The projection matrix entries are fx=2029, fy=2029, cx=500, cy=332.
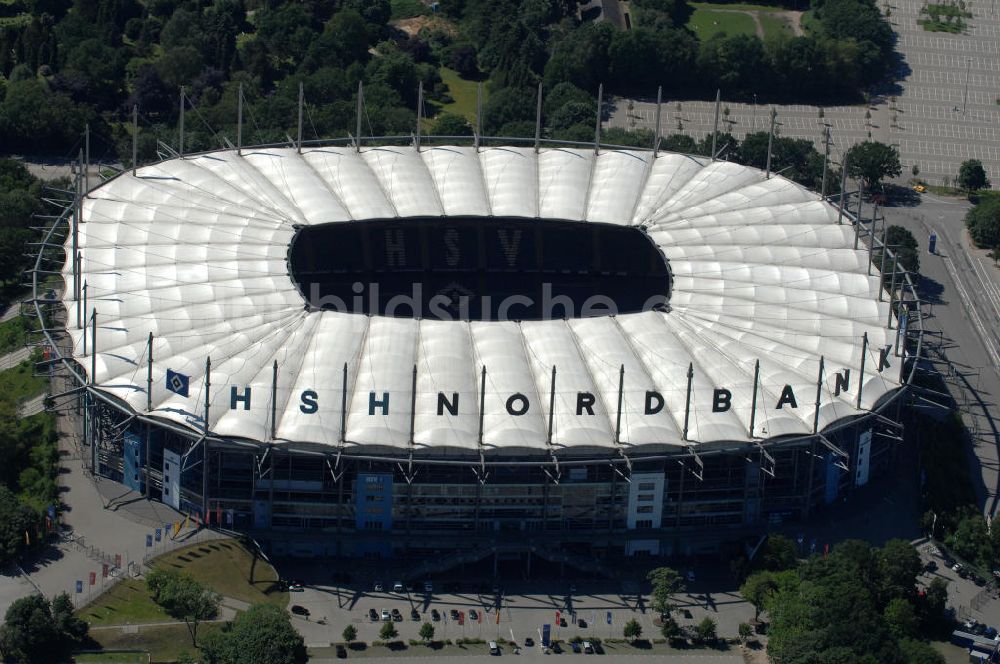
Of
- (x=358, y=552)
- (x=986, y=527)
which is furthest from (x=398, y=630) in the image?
(x=986, y=527)

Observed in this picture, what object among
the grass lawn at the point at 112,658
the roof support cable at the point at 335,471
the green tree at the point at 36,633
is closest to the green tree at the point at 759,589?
the roof support cable at the point at 335,471

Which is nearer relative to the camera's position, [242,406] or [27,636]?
[27,636]

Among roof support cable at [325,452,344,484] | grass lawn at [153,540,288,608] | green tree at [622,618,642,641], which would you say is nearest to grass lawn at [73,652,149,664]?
grass lawn at [153,540,288,608]

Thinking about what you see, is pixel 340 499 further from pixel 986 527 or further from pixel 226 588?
pixel 986 527

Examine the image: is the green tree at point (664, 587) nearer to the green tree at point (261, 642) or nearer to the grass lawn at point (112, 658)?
the green tree at point (261, 642)

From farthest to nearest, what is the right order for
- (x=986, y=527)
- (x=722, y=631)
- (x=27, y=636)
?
(x=986, y=527) → (x=722, y=631) → (x=27, y=636)

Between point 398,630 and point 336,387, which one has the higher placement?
point 336,387

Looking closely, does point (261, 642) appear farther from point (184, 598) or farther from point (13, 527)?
point (13, 527)
